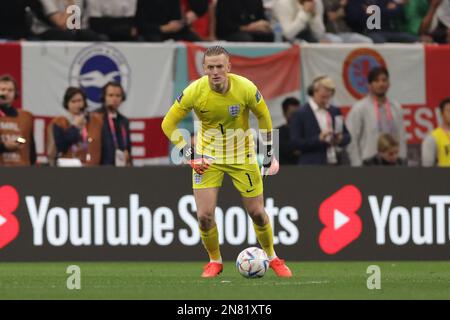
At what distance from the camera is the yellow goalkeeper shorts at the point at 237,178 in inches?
535

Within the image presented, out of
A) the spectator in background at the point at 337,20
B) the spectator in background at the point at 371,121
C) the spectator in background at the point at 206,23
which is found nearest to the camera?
the spectator in background at the point at 371,121

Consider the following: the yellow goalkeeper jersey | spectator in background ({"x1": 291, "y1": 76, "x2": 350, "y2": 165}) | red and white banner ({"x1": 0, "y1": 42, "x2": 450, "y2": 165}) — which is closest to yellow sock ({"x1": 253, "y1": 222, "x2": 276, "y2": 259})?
the yellow goalkeeper jersey

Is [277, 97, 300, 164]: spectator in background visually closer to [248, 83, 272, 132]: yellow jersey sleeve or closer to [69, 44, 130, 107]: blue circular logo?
[69, 44, 130, 107]: blue circular logo

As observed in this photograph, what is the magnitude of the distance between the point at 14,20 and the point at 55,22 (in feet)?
1.92

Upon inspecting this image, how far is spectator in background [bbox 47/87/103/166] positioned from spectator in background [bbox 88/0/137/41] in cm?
179

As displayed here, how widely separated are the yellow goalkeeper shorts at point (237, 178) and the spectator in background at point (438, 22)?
8239 mm

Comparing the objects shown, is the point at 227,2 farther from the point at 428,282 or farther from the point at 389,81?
the point at 428,282

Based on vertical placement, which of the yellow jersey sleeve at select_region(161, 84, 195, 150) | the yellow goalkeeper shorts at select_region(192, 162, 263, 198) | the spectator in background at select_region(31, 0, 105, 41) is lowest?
the yellow goalkeeper shorts at select_region(192, 162, 263, 198)

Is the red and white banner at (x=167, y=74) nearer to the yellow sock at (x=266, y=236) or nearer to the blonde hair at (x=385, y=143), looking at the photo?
the blonde hair at (x=385, y=143)

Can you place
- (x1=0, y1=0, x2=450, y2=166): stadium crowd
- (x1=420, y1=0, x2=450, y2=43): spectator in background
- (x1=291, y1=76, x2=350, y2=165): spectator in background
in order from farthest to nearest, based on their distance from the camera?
(x1=420, y1=0, x2=450, y2=43): spectator in background → (x1=291, y1=76, x2=350, y2=165): spectator in background → (x1=0, y1=0, x2=450, y2=166): stadium crowd

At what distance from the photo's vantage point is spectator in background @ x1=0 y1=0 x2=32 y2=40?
61.4 feet

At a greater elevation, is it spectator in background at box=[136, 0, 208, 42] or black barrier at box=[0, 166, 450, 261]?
spectator in background at box=[136, 0, 208, 42]

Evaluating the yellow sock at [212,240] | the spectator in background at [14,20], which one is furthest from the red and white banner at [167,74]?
the yellow sock at [212,240]

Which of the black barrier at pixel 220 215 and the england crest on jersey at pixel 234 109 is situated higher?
the england crest on jersey at pixel 234 109
